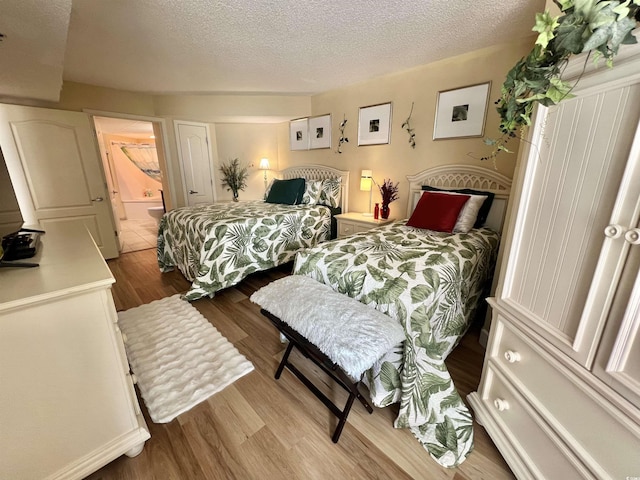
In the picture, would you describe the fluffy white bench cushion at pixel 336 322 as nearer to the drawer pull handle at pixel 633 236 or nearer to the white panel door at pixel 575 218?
the white panel door at pixel 575 218

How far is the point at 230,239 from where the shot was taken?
253cm

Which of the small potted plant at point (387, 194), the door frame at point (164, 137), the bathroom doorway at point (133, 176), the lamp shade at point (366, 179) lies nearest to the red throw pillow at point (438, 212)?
the small potted plant at point (387, 194)

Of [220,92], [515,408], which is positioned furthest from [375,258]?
[220,92]

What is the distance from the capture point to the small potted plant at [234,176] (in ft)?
15.7

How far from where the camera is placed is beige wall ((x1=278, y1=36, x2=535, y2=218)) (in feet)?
7.72

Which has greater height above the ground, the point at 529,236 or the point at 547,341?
the point at 529,236

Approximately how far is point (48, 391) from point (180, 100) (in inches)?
164

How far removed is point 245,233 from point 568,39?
2.48 m

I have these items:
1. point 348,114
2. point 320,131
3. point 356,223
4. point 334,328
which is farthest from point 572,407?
point 320,131

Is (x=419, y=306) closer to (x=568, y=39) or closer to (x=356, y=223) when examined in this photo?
(x=568, y=39)

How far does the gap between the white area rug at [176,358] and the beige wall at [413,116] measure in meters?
2.49

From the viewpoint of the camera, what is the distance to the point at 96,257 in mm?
1204

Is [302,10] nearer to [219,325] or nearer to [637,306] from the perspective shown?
[637,306]

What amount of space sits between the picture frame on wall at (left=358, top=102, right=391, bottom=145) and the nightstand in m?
1.01
